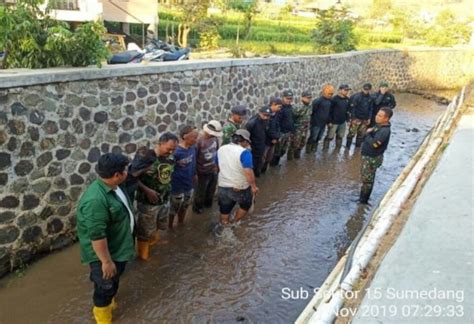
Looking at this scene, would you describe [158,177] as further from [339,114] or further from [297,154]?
[339,114]

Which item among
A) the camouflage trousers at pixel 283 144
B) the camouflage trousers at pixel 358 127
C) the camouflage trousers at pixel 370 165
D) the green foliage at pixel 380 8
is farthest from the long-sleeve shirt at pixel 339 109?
the green foliage at pixel 380 8

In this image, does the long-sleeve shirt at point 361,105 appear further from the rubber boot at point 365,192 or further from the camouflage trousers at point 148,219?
the camouflage trousers at point 148,219

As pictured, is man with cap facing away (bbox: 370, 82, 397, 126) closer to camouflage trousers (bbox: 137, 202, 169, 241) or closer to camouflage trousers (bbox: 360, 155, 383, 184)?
camouflage trousers (bbox: 360, 155, 383, 184)

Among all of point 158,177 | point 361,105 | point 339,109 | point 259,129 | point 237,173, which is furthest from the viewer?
point 361,105

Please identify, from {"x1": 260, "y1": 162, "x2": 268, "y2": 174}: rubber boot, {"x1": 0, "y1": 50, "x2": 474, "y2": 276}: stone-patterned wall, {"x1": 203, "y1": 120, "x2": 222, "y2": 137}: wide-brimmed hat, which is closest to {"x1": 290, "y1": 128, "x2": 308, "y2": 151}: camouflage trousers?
{"x1": 260, "y1": 162, "x2": 268, "y2": 174}: rubber boot

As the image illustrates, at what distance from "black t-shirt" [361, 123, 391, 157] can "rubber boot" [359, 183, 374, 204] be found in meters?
0.62

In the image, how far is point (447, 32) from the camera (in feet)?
80.8

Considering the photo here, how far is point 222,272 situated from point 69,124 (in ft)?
8.62

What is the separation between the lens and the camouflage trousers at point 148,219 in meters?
4.81

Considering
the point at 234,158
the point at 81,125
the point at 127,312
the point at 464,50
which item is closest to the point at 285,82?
the point at 234,158

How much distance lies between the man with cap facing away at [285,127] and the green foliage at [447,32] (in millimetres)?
19783

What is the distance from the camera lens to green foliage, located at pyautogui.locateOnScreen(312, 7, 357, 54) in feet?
50.8

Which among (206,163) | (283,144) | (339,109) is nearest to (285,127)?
(283,144)

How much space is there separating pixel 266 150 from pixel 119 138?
3.15 meters
